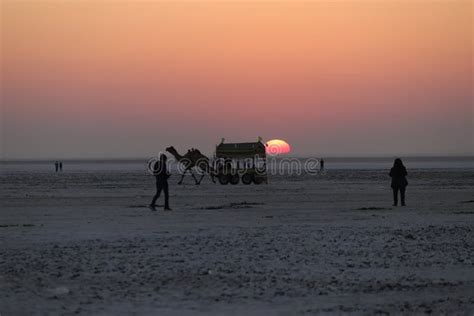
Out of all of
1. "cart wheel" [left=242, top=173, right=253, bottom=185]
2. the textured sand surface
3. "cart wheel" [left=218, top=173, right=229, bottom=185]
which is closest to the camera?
the textured sand surface

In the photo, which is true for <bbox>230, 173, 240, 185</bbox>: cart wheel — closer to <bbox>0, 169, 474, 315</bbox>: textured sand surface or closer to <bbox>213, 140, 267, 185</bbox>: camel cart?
<bbox>213, 140, 267, 185</bbox>: camel cart

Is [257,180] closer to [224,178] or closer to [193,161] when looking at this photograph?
[224,178]

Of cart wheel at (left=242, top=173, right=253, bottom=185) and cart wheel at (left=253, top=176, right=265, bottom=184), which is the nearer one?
cart wheel at (left=242, top=173, right=253, bottom=185)

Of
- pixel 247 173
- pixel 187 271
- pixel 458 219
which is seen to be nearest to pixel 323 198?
pixel 458 219

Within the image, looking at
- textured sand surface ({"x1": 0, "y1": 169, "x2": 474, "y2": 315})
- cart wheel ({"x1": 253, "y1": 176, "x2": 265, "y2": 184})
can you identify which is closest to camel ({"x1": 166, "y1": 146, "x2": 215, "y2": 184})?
cart wheel ({"x1": 253, "y1": 176, "x2": 265, "y2": 184})

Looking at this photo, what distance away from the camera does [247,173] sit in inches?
2026

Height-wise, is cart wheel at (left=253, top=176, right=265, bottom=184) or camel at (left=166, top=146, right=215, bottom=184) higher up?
camel at (left=166, top=146, right=215, bottom=184)

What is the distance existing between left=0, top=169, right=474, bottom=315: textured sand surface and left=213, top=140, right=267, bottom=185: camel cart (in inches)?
1046

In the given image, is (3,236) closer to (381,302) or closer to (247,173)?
(381,302)

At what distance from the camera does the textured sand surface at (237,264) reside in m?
10.5

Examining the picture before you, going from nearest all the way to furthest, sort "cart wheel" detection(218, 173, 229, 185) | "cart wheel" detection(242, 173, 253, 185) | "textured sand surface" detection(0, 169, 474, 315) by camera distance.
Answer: "textured sand surface" detection(0, 169, 474, 315) → "cart wheel" detection(242, 173, 253, 185) → "cart wheel" detection(218, 173, 229, 185)

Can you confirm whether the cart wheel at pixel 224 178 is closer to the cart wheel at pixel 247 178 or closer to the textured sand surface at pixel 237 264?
the cart wheel at pixel 247 178

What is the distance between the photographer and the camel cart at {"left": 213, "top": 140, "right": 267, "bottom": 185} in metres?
51.4

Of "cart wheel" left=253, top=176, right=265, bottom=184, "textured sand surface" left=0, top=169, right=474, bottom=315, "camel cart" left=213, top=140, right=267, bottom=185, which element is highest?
"camel cart" left=213, top=140, right=267, bottom=185
